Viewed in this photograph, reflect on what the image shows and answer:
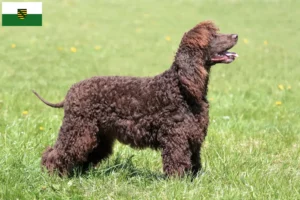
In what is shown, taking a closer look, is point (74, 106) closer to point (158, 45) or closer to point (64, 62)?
point (64, 62)

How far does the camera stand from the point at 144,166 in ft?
17.6

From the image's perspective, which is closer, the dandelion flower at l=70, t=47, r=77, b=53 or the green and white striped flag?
the dandelion flower at l=70, t=47, r=77, b=53

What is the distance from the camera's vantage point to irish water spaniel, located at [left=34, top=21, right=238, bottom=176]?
4.65 metres

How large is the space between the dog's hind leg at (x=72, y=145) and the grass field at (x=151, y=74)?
0.15 metres

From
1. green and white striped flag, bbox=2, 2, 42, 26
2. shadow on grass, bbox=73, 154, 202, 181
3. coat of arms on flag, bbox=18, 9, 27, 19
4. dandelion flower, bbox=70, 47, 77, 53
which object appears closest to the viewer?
shadow on grass, bbox=73, 154, 202, 181

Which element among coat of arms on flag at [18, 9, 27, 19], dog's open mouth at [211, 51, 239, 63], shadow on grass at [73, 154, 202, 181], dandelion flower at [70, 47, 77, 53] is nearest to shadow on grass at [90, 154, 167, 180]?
shadow on grass at [73, 154, 202, 181]

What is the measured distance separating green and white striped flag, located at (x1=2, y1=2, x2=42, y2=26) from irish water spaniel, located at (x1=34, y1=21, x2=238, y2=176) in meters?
8.35

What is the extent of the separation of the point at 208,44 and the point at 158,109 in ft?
2.36

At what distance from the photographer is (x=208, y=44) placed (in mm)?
4684

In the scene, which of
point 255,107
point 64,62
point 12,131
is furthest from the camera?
point 64,62

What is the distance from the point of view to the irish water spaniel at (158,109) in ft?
15.3

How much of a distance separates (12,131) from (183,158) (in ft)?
7.21

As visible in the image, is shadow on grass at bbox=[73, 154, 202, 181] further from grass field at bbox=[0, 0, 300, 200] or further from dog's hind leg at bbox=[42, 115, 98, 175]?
dog's hind leg at bbox=[42, 115, 98, 175]

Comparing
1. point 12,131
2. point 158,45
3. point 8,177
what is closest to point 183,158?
point 8,177
